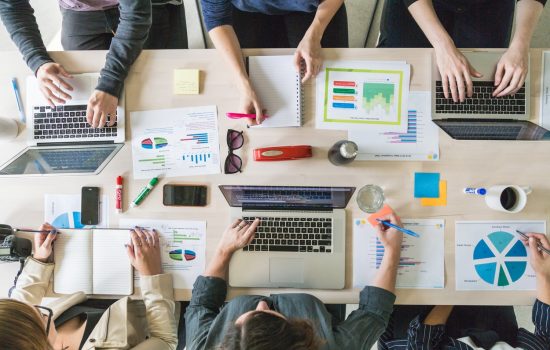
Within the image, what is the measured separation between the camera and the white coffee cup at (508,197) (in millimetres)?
1132

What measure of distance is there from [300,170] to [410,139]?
0.37m

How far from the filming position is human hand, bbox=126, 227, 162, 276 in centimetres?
118

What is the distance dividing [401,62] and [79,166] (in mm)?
1084

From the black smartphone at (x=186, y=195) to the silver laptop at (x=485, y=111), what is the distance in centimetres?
79

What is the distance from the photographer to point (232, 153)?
123 centimetres

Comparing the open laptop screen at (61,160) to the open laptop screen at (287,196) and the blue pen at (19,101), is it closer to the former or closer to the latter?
the blue pen at (19,101)

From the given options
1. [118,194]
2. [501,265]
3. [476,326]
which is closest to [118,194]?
[118,194]

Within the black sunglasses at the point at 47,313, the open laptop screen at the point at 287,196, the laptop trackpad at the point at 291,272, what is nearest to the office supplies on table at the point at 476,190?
the open laptop screen at the point at 287,196

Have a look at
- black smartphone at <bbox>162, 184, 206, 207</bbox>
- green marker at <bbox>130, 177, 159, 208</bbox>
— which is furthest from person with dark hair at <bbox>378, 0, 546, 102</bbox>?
green marker at <bbox>130, 177, 159, 208</bbox>

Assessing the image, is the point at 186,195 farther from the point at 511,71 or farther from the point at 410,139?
the point at 511,71

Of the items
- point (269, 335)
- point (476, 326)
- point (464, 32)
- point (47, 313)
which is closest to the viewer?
point (269, 335)

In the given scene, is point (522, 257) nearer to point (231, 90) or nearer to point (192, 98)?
point (231, 90)

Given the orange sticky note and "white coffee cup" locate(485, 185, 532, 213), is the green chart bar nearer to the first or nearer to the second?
the orange sticky note

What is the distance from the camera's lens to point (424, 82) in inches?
48.0
